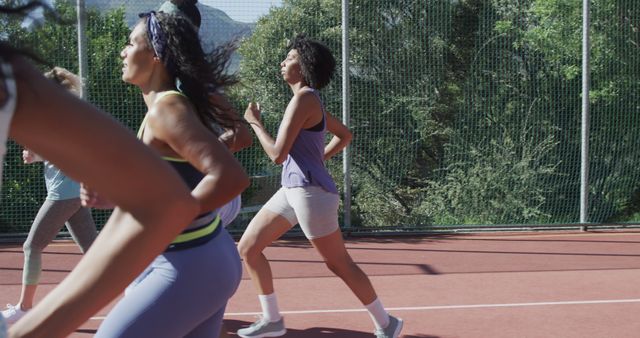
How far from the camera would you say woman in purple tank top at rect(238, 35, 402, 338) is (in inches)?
203

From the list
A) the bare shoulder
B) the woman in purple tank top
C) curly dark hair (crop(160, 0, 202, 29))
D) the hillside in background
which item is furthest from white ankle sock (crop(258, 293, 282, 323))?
the hillside in background

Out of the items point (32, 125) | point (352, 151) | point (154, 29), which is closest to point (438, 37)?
point (352, 151)

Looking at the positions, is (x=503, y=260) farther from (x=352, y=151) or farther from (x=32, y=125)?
(x=32, y=125)

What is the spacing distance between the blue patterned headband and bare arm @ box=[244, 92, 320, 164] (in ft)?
5.73

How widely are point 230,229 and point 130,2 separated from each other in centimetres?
294

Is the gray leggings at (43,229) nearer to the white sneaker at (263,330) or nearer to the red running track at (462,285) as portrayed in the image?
the red running track at (462,285)

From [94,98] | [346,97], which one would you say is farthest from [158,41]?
[346,97]

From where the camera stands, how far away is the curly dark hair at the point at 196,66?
3.03m

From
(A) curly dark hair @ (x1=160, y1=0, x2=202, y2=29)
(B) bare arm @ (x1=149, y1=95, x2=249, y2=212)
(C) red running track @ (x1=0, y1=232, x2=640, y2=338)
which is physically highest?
(A) curly dark hair @ (x1=160, y1=0, x2=202, y2=29)

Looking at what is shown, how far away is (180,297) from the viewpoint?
2.61 meters

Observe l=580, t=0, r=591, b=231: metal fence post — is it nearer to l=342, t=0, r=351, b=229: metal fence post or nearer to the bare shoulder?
l=342, t=0, r=351, b=229: metal fence post

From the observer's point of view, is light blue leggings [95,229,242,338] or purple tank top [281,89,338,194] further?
purple tank top [281,89,338,194]

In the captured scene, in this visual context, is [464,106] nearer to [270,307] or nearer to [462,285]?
[462,285]

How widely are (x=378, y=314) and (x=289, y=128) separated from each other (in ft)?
4.37
